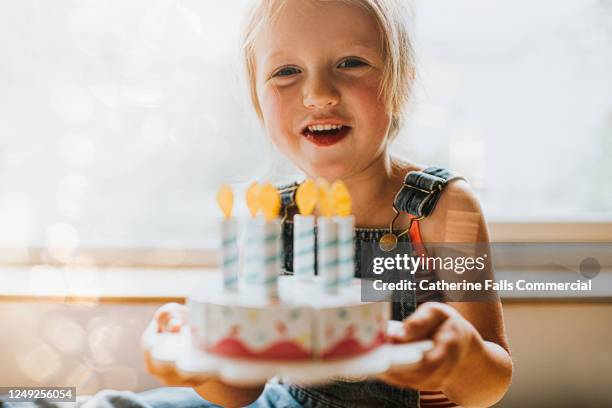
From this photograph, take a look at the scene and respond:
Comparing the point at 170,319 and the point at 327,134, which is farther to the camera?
the point at 327,134

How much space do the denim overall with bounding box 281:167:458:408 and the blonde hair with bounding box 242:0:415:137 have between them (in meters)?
0.13

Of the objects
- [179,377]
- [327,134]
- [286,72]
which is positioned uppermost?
[286,72]

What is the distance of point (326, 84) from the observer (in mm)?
868

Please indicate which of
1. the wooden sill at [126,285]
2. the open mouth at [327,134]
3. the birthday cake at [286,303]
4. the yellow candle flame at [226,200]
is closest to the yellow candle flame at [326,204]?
the birthday cake at [286,303]

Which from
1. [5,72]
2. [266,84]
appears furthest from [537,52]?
[5,72]

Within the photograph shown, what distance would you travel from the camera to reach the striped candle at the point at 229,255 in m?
0.65

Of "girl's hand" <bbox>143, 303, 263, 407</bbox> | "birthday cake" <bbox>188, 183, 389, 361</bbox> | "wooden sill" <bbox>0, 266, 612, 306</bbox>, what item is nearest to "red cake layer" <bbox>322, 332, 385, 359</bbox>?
"birthday cake" <bbox>188, 183, 389, 361</bbox>

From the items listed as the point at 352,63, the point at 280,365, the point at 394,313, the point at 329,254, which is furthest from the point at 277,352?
the point at 352,63

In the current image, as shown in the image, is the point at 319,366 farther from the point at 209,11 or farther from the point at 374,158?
the point at 209,11

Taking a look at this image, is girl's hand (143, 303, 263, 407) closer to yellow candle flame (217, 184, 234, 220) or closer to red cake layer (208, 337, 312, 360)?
red cake layer (208, 337, 312, 360)

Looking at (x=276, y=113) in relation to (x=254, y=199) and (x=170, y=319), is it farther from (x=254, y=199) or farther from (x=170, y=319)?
(x=170, y=319)

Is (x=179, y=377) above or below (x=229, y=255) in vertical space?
below

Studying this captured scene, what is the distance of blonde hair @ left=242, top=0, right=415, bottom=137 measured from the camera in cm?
90

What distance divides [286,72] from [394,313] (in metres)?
0.42
